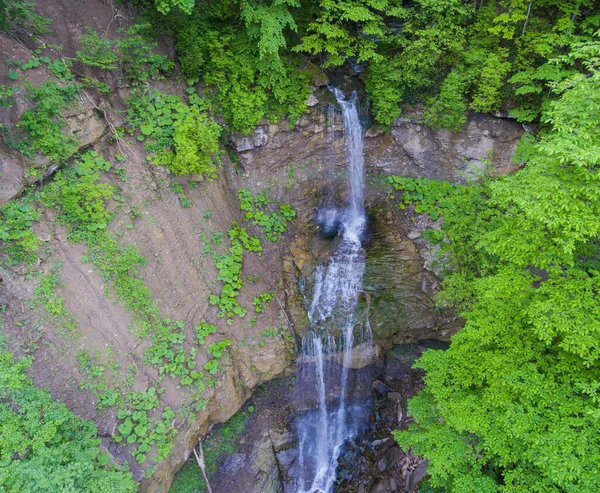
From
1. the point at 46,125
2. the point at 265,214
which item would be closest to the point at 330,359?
the point at 265,214

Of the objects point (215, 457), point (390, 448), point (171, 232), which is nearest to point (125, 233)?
point (171, 232)

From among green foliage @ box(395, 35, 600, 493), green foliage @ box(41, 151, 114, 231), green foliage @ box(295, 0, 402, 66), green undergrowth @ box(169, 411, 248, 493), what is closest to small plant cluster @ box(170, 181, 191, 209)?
green foliage @ box(41, 151, 114, 231)

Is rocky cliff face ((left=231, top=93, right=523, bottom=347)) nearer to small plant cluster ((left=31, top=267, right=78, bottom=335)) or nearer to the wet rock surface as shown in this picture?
the wet rock surface

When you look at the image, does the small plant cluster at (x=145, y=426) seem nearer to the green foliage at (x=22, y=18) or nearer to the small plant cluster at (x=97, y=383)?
the small plant cluster at (x=97, y=383)

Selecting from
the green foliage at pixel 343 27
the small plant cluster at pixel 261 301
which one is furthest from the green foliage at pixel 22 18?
the small plant cluster at pixel 261 301

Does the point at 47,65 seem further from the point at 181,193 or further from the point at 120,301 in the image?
the point at 120,301

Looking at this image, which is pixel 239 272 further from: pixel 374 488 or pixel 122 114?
pixel 374 488
